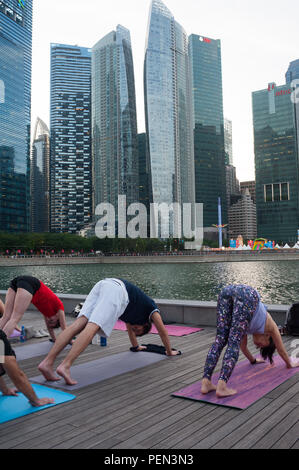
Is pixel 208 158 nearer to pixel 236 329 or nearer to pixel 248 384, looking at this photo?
pixel 248 384

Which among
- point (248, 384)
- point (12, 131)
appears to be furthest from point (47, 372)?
point (12, 131)

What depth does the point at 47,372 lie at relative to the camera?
16.5 ft

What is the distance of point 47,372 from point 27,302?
166cm

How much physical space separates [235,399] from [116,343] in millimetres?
3745

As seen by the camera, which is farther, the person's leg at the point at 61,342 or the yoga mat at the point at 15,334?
the yoga mat at the point at 15,334

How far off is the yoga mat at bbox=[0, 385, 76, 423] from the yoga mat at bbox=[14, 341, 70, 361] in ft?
6.30

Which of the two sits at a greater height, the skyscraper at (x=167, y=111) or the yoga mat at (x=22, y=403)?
the skyscraper at (x=167, y=111)

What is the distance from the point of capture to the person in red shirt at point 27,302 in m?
6.38

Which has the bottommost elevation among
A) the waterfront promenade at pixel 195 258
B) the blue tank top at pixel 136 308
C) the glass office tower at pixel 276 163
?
the waterfront promenade at pixel 195 258

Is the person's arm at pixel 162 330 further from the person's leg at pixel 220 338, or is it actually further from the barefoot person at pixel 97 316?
the person's leg at pixel 220 338

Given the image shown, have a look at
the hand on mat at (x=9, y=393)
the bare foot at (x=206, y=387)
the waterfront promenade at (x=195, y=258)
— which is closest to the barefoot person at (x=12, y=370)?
the hand on mat at (x=9, y=393)

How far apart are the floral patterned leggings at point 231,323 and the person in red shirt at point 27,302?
335 cm

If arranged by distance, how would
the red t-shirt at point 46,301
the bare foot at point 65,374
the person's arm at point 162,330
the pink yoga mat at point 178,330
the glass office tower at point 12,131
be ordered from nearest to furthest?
1. the bare foot at point 65,374
2. the person's arm at point 162,330
3. the red t-shirt at point 46,301
4. the pink yoga mat at point 178,330
5. the glass office tower at point 12,131

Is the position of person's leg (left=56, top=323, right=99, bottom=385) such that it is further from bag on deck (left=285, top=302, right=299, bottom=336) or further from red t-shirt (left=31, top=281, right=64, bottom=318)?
bag on deck (left=285, top=302, right=299, bottom=336)
